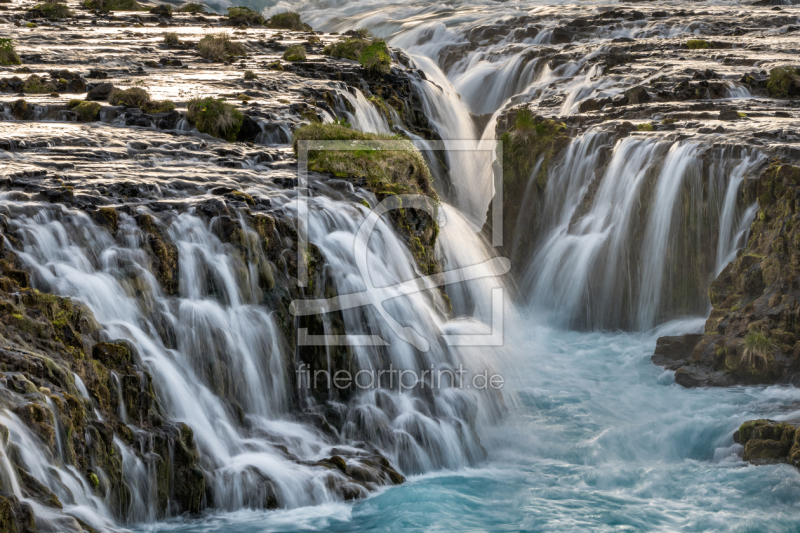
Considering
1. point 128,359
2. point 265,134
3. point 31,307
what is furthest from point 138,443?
point 265,134

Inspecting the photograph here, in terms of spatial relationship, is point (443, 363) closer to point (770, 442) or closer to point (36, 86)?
point (770, 442)

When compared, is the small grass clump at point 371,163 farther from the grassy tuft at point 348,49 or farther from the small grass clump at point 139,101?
the grassy tuft at point 348,49

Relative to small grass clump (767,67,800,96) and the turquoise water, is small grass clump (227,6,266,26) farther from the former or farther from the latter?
the turquoise water

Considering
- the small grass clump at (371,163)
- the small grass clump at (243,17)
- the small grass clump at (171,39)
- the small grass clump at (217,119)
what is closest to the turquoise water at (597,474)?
the small grass clump at (371,163)

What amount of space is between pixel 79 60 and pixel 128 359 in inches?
624

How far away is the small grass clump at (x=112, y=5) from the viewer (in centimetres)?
3600

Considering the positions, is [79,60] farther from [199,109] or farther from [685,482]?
[685,482]

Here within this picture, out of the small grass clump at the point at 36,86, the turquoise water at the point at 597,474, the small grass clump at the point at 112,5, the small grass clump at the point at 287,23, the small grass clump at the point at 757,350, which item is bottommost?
the turquoise water at the point at 597,474

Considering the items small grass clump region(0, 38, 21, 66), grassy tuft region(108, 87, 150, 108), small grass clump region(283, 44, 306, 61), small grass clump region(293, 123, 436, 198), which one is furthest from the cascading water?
small grass clump region(0, 38, 21, 66)

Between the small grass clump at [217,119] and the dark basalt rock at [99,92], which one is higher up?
the dark basalt rock at [99,92]

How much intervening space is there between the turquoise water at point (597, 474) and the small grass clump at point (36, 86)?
11.8 m

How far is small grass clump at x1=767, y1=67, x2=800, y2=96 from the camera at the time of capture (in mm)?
19109

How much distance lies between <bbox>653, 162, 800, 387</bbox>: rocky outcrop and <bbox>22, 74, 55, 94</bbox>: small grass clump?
1388 centimetres

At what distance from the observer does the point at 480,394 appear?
35.4 feet
